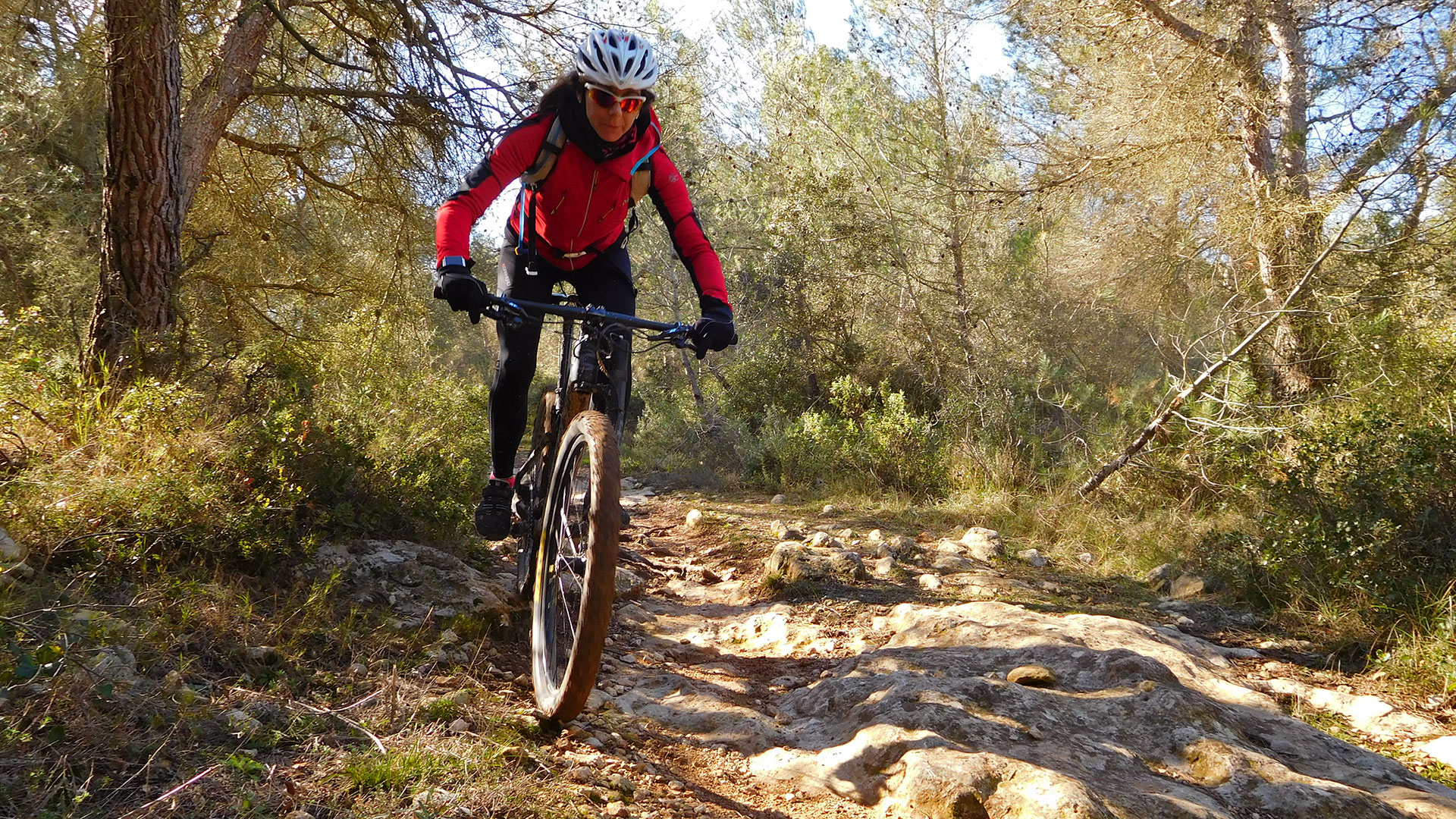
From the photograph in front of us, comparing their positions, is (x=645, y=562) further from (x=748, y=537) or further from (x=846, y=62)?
(x=846, y=62)

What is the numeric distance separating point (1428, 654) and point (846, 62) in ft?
32.2

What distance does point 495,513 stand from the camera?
12.5ft

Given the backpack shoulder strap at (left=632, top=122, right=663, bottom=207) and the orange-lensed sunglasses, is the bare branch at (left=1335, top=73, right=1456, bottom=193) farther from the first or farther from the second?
the orange-lensed sunglasses

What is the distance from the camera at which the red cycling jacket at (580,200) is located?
3.30 meters

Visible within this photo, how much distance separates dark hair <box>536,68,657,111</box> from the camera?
3408mm

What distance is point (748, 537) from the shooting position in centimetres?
670

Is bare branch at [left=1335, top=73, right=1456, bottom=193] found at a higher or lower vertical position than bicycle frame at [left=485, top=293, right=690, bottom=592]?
higher

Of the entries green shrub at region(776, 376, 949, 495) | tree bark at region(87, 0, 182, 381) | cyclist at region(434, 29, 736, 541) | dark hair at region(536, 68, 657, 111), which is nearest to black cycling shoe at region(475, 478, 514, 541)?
cyclist at region(434, 29, 736, 541)

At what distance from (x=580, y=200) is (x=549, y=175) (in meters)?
0.16

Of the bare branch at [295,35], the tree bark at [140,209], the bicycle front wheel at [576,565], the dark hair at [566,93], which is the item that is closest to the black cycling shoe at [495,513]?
the bicycle front wheel at [576,565]

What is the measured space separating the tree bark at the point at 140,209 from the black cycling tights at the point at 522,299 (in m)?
2.07

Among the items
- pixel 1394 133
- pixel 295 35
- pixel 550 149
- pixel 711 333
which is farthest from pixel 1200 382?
pixel 295 35

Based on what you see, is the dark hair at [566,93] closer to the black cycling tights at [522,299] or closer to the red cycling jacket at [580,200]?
the red cycling jacket at [580,200]

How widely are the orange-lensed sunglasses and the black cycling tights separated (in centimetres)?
69
